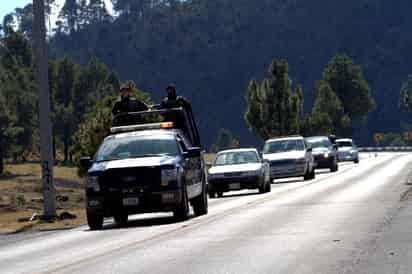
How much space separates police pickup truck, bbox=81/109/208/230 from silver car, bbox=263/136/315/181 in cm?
1808

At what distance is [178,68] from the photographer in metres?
189

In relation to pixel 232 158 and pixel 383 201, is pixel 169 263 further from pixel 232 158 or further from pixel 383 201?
pixel 232 158

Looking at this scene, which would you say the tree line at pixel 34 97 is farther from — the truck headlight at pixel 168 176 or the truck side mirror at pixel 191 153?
the truck headlight at pixel 168 176

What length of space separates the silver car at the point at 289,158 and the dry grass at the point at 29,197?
7.64 m

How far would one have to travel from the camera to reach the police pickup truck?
20.0 metres

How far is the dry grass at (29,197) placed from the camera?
24.7 meters

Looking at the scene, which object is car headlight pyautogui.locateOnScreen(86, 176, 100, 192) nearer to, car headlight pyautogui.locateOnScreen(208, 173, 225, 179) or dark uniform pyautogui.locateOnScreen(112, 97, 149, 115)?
dark uniform pyautogui.locateOnScreen(112, 97, 149, 115)

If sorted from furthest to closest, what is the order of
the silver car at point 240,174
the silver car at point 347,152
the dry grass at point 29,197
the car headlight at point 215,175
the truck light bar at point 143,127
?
the silver car at point 347,152 → the car headlight at point 215,175 → the silver car at point 240,174 → the dry grass at point 29,197 → the truck light bar at point 143,127

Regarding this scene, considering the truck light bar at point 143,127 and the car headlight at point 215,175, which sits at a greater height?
the truck light bar at point 143,127

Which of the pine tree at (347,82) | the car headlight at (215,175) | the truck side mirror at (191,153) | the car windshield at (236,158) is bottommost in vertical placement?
the car headlight at (215,175)

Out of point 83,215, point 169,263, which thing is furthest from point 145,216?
point 169,263

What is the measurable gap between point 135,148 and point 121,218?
170 cm

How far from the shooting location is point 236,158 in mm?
33969

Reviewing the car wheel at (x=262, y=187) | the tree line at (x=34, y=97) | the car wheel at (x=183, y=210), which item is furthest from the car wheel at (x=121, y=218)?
the tree line at (x=34, y=97)
